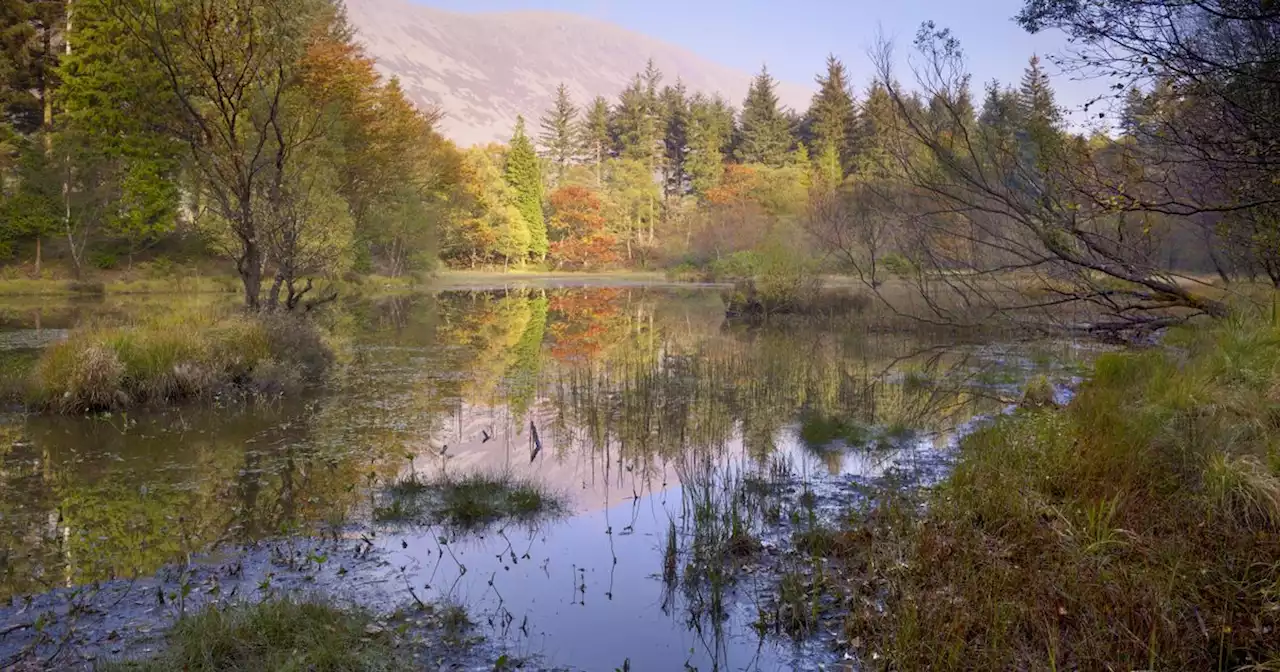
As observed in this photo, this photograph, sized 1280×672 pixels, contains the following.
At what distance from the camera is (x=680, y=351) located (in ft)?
48.2

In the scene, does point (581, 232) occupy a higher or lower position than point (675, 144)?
lower

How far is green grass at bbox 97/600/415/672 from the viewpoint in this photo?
3.31 m

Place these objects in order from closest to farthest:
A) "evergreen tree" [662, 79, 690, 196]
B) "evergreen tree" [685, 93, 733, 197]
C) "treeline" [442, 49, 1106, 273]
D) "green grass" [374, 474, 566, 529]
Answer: "green grass" [374, 474, 566, 529], "treeline" [442, 49, 1106, 273], "evergreen tree" [685, 93, 733, 197], "evergreen tree" [662, 79, 690, 196]

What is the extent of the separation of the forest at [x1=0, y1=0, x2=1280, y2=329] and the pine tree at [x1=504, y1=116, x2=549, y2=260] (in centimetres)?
18

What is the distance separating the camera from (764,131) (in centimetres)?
5519

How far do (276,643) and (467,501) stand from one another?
2.46m

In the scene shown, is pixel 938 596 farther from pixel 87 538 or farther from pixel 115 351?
pixel 115 351

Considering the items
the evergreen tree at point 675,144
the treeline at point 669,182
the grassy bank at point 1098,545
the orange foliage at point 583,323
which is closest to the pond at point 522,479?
the grassy bank at point 1098,545

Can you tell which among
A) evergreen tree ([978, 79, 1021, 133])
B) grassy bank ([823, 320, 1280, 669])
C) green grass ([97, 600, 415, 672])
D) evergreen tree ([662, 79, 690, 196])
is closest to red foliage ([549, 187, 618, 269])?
evergreen tree ([662, 79, 690, 196])

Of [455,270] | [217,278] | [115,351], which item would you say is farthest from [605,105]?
[115,351]

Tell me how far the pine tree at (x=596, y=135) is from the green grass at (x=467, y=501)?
198 feet

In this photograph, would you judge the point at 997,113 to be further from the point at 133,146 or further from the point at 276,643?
the point at 133,146

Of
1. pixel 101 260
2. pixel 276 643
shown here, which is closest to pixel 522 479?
pixel 276 643

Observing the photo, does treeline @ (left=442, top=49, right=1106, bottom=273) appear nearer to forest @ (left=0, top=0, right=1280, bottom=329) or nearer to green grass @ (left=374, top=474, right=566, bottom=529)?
forest @ (left=0, top=0, right=1280, bottom=329)
